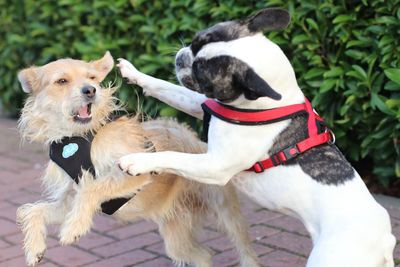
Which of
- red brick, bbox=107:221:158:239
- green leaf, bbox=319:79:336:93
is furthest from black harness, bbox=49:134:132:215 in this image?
green leaf, bbox=319:79:336:93

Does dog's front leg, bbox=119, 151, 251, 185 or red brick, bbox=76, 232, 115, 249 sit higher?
dog's front leg, bbox=119, 151, 251, 185

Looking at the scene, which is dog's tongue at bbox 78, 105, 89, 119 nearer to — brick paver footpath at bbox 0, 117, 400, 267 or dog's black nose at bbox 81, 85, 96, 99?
dog's black nose at bbox 81, 85, 96, 99

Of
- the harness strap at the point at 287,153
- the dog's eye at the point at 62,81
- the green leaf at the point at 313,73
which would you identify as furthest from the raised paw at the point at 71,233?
the green leaf at the point at 313,73

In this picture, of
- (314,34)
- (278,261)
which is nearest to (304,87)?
(314,34)

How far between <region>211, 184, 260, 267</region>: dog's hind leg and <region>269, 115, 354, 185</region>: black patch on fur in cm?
89

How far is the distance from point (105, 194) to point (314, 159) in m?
1.26

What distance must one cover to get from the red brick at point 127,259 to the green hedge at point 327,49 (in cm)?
170

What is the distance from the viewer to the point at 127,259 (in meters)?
4.98

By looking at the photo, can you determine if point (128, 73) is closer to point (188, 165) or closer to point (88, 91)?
point (88, 91)

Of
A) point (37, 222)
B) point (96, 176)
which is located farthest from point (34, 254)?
point (96, 176)

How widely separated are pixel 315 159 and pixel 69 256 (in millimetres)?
2415

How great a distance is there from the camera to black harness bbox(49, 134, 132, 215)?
394 centimetres

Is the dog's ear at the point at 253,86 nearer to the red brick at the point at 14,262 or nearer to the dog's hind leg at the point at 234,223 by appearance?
the dog's hind leg at the point at 234,223

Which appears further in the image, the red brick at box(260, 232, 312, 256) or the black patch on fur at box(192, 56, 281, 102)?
the red brick at box(260, 232, 312, 256)
